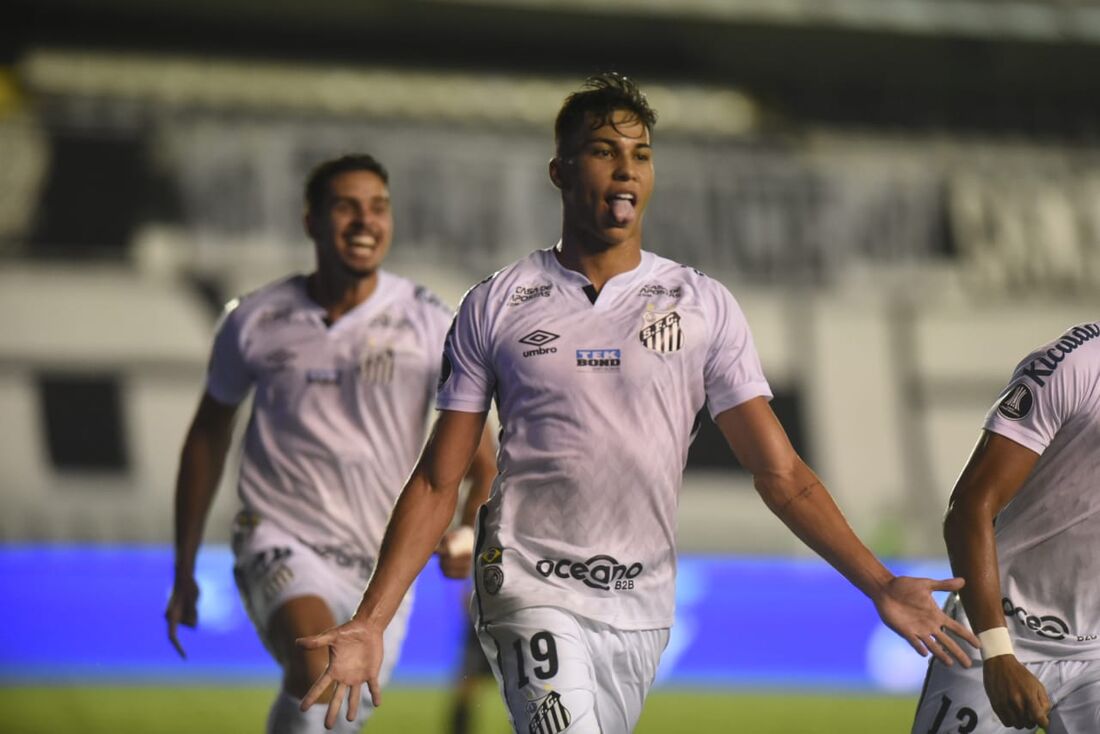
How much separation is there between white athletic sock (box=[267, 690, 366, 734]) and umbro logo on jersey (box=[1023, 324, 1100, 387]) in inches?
98.8

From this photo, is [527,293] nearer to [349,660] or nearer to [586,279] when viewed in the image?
[586,279]

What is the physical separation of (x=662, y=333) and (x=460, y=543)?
170 cm

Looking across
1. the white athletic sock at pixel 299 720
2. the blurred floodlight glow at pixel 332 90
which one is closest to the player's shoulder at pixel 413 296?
the white athletic sock at pixel 299 720

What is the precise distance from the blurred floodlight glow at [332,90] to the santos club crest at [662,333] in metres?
13.4

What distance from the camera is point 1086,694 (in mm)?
4410

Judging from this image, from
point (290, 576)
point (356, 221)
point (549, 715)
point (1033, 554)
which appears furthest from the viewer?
point (356, 221)

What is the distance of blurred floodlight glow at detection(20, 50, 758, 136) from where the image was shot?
1772 cm

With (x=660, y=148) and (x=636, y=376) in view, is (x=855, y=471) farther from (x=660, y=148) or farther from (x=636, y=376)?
(x=636, y=376)

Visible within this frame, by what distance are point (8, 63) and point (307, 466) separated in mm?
13329

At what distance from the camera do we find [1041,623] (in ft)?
14.7

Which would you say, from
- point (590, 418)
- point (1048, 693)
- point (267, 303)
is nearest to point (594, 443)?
point (590, 418)

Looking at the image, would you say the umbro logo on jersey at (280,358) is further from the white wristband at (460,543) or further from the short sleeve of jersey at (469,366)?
the short sleeve of jersey at (469,366)

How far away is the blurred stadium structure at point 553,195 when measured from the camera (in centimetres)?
1691

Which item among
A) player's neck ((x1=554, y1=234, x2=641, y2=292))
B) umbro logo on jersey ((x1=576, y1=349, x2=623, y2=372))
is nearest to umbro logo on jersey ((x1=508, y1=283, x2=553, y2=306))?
player's neck ((x1=554, y1=234, x2=641, y2=292))
